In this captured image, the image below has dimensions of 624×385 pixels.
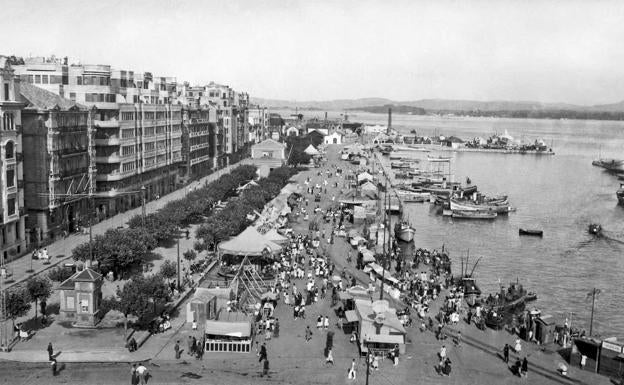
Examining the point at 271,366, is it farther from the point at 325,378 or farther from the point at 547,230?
the point at 547,230

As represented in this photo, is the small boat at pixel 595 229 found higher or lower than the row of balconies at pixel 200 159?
lower

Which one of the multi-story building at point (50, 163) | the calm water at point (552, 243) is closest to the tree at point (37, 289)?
the multi-story building at point (50, 163)

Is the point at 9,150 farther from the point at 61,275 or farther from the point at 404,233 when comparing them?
the point at 404,233

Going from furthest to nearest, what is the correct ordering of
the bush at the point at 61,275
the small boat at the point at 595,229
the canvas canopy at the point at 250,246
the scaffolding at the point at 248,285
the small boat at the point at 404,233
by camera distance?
1. the small boat at the point at 595,229
2. the small boat at the point at 404,233
3. the canvas canopy at the point at 250,246
4. the bush at the point at 61,275
5. the scaffolding at the point at 248,285

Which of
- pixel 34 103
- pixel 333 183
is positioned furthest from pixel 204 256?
pixel 333 183

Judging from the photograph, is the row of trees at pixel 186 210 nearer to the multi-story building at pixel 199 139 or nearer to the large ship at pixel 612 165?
the multi-story building at pixel 199 139

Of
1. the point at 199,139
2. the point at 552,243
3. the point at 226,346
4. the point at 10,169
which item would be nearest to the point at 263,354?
the point at 226,346

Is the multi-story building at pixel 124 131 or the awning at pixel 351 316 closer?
the awning at pixel 351 316
